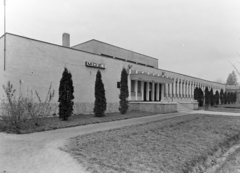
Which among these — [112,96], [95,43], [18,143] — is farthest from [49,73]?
[95,43]

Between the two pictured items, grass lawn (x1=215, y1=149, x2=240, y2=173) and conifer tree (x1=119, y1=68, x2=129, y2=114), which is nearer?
grass lawn (x1=215, y1=149, x2=240, y2=173)

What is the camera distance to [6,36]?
12.4m

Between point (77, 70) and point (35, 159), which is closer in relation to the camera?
point (35, 159)

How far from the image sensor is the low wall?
18.2 metres

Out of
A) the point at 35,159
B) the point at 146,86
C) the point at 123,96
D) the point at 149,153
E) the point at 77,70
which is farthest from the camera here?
the point at 146,86

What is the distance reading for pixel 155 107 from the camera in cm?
1845

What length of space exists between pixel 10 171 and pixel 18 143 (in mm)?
2649

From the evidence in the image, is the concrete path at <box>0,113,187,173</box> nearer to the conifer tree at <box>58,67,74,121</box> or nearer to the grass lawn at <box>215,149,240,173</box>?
the grass lawn at <box>215,149,240,173</box>

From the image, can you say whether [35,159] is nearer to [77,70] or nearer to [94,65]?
[77,70]

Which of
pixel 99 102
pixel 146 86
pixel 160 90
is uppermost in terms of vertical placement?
pixel 146 86

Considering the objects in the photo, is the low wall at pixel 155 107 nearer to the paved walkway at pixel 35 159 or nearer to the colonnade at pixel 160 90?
the colonnade at pixel 160 90

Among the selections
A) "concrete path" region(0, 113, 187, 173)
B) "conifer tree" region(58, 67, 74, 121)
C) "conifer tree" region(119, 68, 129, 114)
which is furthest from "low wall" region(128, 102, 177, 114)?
"concrete path" region(0, 113, 187, 173)

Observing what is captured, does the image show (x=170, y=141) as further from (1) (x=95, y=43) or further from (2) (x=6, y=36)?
(1) (x=95, y=43)

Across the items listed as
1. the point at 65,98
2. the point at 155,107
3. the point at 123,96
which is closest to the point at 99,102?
the point at 123,96
